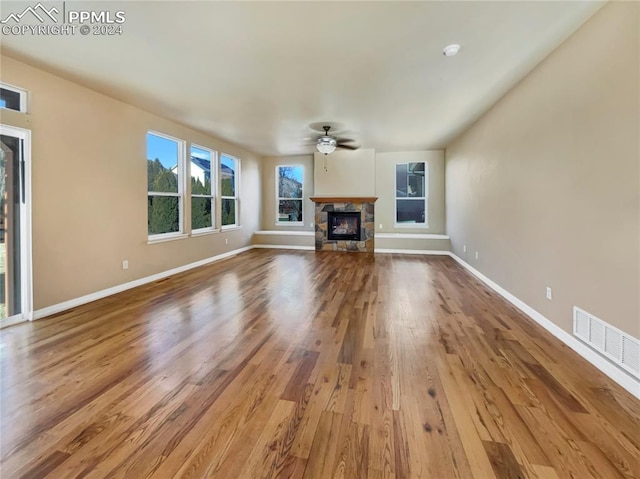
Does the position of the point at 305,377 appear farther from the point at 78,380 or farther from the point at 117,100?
the point at 117,100

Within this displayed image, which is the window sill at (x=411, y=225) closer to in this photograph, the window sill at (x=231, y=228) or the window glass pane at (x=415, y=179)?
the window glass pane at (x=415, y=179)

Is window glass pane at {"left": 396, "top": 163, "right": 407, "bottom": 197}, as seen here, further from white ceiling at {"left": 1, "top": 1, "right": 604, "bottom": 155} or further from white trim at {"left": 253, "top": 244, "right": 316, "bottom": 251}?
white ceiling at {"left": 1, "top": 1, "right": 604, "bottom": 155}

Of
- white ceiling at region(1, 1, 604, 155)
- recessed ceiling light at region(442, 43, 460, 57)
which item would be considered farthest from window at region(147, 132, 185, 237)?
recessed ceiling light at region(442, 43, 460, 57)

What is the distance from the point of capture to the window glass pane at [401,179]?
314 inches

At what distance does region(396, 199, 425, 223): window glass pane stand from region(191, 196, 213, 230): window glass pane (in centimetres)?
478

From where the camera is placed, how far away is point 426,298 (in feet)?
12.6

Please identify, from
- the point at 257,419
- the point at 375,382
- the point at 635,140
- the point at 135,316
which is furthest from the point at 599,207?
the point at 135,316

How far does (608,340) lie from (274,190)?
25.2ft

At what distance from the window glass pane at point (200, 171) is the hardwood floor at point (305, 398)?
125 inches

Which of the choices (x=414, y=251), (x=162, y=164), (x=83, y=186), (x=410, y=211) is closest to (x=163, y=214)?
(x=162, y=164)

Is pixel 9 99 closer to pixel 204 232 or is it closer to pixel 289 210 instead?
pixel 204 232

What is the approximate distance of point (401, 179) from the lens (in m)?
8.02

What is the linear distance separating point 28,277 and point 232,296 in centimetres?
205

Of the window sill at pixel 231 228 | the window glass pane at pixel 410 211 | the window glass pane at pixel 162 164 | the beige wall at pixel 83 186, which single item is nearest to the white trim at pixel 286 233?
the window sill at pixel 231 228
